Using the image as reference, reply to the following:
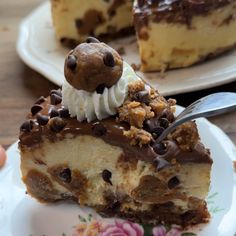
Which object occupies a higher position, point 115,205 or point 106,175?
point 106,175

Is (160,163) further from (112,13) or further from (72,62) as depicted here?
(112,13)

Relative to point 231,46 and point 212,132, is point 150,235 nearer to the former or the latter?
point 212,132

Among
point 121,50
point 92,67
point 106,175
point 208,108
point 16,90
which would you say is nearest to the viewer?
point 208,108

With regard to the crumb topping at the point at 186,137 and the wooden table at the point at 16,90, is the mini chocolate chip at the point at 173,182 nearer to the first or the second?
the crumb topping at the point at 186,137


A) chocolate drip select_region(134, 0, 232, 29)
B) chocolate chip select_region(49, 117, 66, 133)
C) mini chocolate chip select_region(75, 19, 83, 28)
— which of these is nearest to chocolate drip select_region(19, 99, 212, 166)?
chocolate chip select_region(49, 117, 66, 133)

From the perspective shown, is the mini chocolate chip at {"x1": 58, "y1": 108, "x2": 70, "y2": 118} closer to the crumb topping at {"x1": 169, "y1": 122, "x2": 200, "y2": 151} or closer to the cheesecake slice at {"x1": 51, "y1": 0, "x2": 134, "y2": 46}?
the crumb topping at {"x1": 169, "y1": 122, "x2": 200, "y2": 151}

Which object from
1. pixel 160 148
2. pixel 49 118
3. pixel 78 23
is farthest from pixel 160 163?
pixel 78 23

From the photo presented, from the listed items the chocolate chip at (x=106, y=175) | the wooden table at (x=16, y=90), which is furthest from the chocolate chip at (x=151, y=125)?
the wooden table at (x=16, y=90)
